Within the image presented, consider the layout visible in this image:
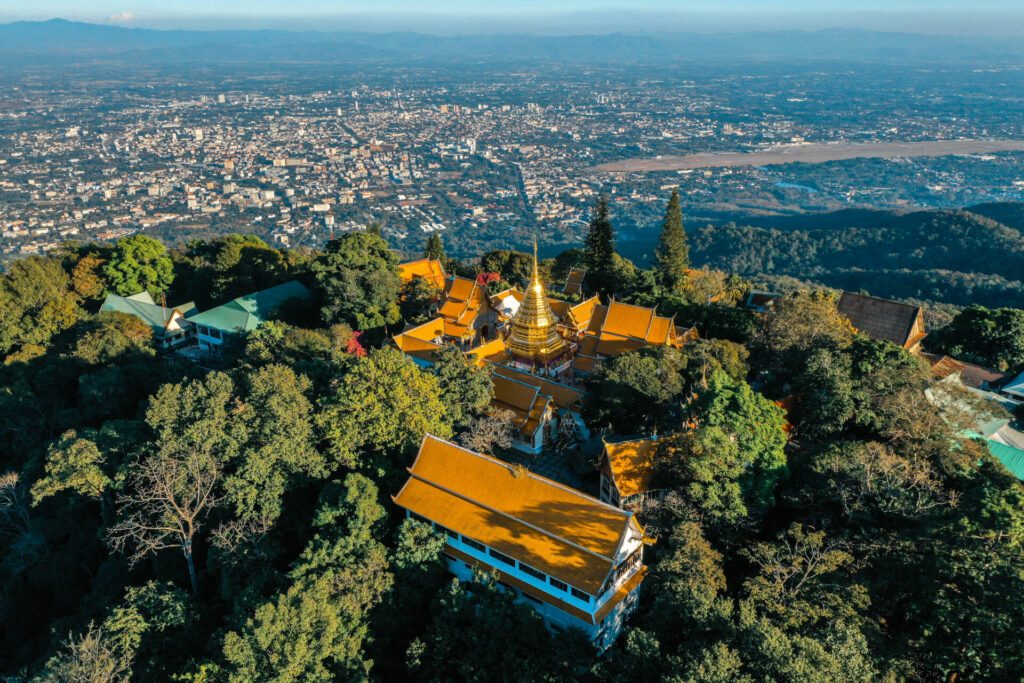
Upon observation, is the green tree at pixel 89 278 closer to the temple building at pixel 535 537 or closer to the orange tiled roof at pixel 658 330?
the temple building at pixel 535 537

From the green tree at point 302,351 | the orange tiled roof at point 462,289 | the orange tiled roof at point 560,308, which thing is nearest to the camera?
the green tree at point 302,351

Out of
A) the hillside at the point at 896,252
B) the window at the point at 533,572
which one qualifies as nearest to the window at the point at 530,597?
the window at the point at 533,572

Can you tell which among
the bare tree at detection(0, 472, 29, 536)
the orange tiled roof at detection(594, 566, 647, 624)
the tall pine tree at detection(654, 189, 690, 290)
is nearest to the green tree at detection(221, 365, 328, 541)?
the orange tiled roof at detection(594, 566, 647, 624)

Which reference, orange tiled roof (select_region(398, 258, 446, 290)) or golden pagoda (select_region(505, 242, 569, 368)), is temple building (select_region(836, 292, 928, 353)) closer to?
golden pagoda (select_region(505, 242, 569, 368))

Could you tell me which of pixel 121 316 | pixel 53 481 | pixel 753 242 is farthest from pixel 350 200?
pixel 53 481

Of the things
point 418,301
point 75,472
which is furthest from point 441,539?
point 418,301

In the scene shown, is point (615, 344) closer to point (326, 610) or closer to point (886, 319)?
point (886, 319)

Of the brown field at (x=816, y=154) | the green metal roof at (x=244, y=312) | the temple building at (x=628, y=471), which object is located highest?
the temple building at (x=628, y=471)
